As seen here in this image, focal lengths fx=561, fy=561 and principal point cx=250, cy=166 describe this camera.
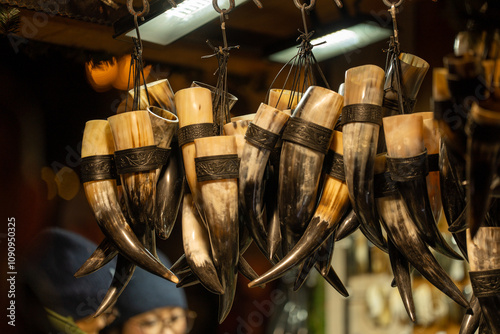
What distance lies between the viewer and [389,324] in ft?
9.30

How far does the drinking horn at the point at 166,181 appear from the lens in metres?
1.19

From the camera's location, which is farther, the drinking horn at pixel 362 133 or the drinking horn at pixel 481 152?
the drinking horn at pixel 362 133

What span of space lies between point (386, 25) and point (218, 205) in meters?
1.79

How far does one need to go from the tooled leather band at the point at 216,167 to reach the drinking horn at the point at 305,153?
0.10 m

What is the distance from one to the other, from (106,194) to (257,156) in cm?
34

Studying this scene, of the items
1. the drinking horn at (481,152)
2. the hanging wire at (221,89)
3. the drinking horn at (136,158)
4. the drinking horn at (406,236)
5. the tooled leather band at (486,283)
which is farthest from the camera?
the hanging wire at (221,89)

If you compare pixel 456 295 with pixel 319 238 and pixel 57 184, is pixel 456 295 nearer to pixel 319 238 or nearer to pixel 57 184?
pixel 319 238

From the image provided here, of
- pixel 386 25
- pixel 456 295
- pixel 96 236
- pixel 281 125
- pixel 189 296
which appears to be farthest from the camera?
pixel 386 25

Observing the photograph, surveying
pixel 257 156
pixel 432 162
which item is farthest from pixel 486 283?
pixel 257 156

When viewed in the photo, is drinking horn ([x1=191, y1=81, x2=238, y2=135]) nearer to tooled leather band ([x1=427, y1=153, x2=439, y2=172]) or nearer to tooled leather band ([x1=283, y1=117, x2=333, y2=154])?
tooled leather band ([x1=283, y1=117, x2=333, y2=154])

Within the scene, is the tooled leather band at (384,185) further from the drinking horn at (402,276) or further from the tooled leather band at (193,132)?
the tooled leather band at (193,132)

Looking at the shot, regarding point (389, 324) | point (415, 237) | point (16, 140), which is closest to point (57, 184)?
point (16, 140)

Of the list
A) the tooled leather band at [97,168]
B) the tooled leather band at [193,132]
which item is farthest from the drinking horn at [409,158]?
the tooled leather band at [97,168]

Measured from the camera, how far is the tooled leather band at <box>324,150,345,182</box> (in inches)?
44.7
